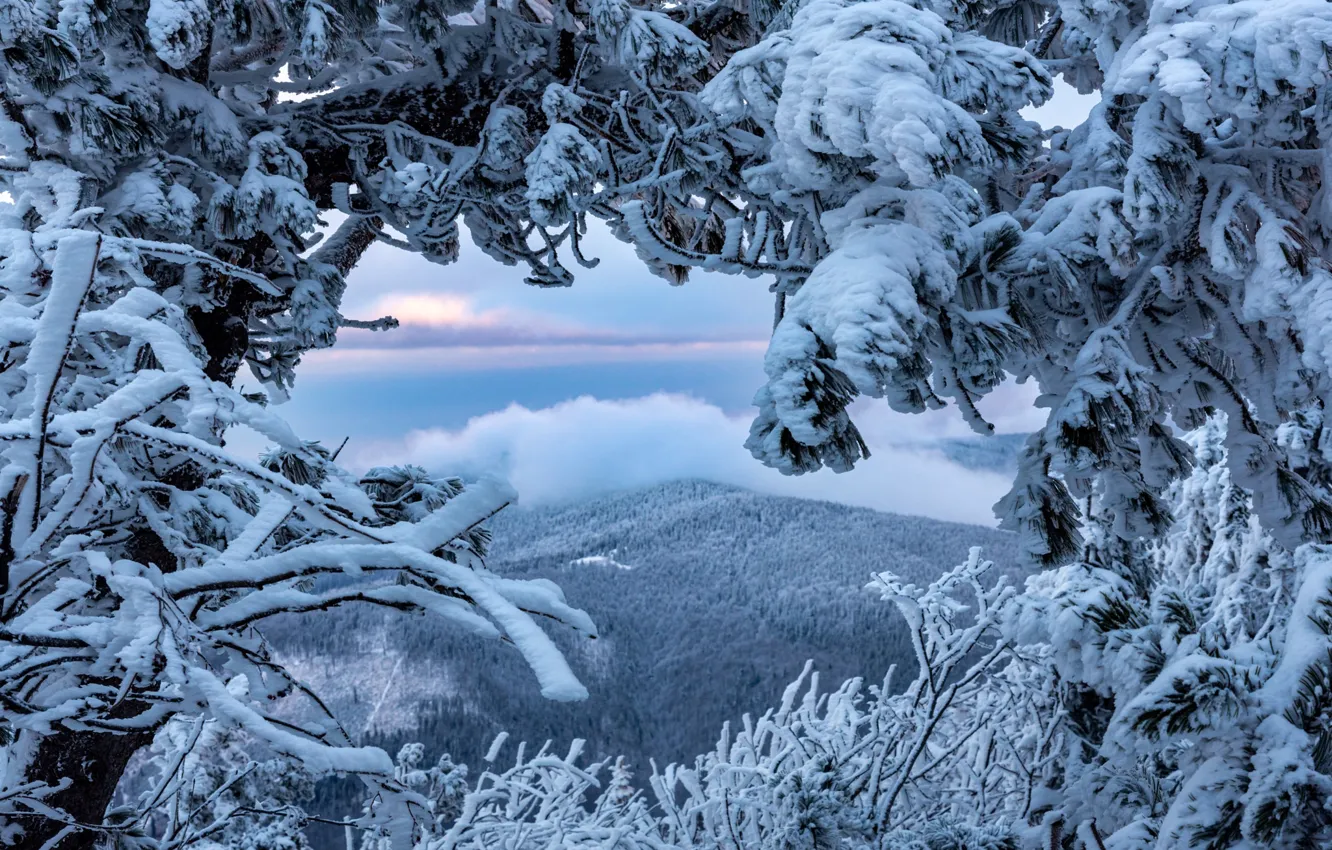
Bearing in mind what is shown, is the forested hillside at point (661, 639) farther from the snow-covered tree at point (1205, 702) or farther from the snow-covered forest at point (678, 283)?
the snow-covered tree at point (1205, 702)

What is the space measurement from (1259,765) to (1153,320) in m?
1.89

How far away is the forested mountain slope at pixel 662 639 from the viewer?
35375 millimetres

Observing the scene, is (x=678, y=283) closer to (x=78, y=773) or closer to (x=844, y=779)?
(x=844, y=779)

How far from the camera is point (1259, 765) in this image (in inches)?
99.2

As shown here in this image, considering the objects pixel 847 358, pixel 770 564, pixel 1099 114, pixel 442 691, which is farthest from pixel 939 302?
pixel 770 564

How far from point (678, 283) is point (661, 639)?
3767 cm

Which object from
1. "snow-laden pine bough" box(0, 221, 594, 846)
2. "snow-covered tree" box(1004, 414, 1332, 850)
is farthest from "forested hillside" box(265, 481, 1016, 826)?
"snow-laden pine bough" box(0, 221, 594, 846)

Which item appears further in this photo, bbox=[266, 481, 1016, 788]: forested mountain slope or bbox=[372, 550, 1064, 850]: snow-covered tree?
bbox=[266, 481, 1016, 788]: forested mountain slope

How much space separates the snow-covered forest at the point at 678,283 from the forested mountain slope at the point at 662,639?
24.5 metres

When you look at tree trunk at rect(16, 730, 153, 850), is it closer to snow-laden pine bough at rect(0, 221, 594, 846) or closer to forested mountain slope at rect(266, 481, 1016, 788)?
snow-laden pine bough at rect(0, 221, 594, 846)

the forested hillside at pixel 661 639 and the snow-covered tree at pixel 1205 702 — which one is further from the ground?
the snow-covered tree at pixel 1205 702

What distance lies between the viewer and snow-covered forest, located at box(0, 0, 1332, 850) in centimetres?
138

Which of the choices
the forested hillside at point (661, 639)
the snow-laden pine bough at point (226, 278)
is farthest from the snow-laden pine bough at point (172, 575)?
the forested hillside at point (661, 639)

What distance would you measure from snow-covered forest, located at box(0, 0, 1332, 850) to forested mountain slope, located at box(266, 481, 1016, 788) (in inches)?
964
